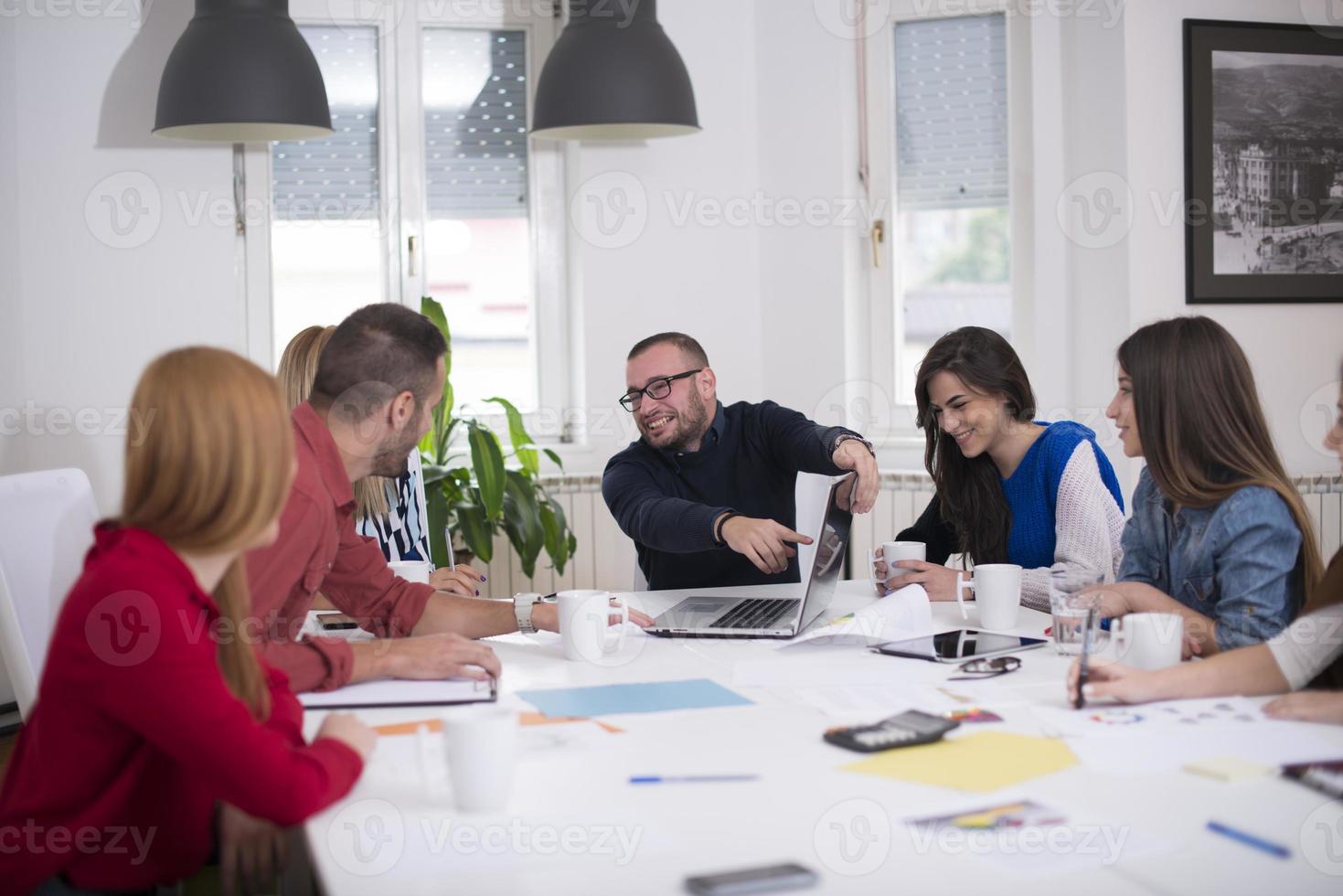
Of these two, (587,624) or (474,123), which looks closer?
(587,624)

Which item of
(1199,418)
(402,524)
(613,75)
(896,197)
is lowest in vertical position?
(402,524)

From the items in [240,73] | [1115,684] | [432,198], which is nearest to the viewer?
[1115,684]

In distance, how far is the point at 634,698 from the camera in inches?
65.4

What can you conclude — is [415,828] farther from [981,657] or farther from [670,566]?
[670,566]

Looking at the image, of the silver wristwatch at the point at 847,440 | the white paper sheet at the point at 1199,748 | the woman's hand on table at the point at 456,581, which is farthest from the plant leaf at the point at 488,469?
the white paper sheet at the point at 1199,748

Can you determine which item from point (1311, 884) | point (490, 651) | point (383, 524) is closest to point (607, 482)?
point (383, 524)

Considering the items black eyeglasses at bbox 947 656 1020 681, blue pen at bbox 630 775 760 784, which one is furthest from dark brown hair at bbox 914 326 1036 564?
blue pen at bbox 630 775 760 784

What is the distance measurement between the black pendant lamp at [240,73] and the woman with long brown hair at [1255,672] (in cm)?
258

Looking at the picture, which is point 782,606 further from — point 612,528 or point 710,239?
point 710,239

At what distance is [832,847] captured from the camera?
3.63ft

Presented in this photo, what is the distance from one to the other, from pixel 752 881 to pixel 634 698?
2.11ft

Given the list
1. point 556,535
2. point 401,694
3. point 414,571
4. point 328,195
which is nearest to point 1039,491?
point 414,571

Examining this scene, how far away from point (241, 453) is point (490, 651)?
2.05 feet

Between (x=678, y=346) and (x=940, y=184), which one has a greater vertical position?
(x=940, y=184)
